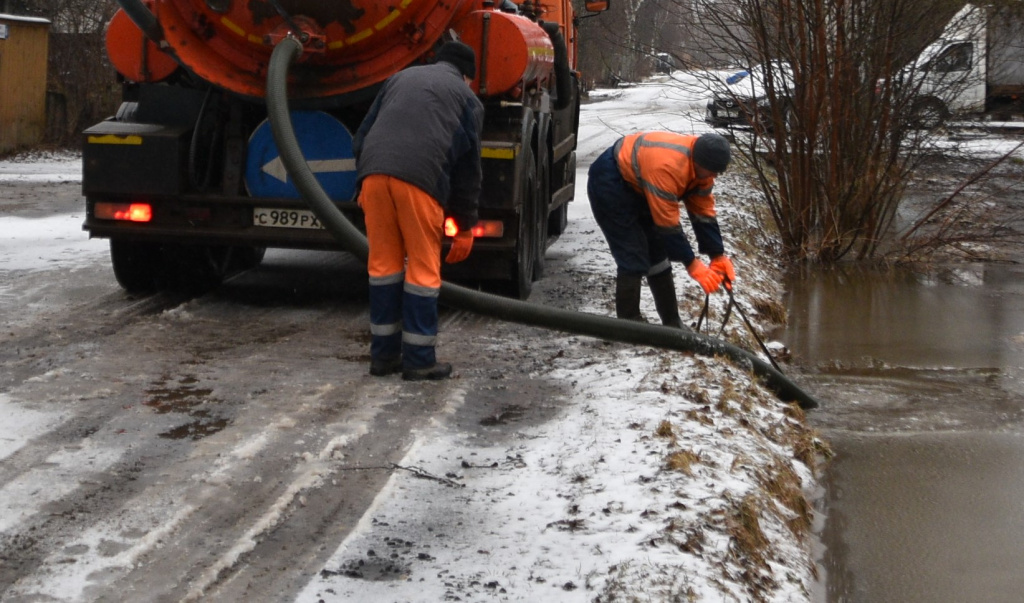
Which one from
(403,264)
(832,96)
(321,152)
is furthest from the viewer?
(832,96)

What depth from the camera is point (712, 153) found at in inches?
256

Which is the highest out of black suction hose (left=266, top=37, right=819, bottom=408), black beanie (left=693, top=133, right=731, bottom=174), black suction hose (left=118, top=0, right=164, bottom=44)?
black suction hose (left=118, top=0, right=164, bottom=44)

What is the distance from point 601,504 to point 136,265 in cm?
464

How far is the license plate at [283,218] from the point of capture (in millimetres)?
7441

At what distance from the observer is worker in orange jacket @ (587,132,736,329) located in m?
6.62

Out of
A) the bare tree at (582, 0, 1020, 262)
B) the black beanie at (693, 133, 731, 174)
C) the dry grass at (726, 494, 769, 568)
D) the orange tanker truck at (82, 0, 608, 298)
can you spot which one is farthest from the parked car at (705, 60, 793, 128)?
the dry grass at (726, 494, 769, 568)

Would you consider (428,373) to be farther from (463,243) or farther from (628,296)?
A: (628,296)

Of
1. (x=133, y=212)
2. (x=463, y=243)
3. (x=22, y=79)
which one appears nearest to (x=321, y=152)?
(x=133, y=212)

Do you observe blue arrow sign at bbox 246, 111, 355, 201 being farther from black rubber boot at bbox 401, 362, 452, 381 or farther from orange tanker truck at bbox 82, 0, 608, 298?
black rubber boot at bbox 401, 362, 452, 381

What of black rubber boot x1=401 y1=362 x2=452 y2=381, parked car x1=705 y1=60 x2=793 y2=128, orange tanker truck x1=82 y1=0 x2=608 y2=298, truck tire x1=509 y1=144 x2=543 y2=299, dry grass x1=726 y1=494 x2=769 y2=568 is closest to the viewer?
dry grass x1=726 y1=494 x2=769 y2=568

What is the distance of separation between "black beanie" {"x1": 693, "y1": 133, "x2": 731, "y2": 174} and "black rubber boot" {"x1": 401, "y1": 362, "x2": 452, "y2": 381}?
167 cm

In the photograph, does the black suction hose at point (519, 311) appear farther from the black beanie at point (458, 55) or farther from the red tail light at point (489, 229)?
the red tail light at point (489, 229)

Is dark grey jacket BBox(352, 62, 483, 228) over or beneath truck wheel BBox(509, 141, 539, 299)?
over

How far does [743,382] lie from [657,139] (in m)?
1.39
